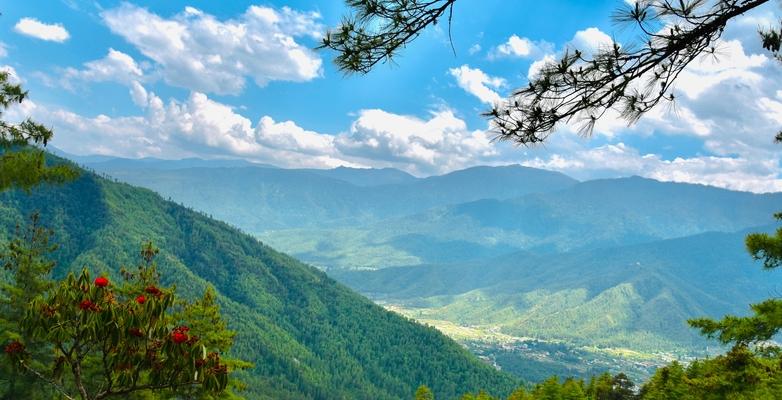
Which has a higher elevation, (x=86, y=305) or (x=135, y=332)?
(x=86, y=305)

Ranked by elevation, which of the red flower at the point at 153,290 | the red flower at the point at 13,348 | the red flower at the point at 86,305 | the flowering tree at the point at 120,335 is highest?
the red flower at the point at 153,290

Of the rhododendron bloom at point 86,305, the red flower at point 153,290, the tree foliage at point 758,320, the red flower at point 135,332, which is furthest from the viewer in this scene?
the tree foliage at point 758,320

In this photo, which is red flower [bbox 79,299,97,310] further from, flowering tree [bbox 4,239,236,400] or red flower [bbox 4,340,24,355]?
red flower [bbox 4,340,24,355]

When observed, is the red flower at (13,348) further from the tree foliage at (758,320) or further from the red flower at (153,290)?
the tree foliage at (758,320)

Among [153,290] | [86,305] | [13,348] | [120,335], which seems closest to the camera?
[86,305]

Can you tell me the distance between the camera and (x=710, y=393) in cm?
1596

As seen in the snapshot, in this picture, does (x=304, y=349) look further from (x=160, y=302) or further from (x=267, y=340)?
(x=160, y=302)

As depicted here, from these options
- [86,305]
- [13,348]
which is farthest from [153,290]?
[13,348]

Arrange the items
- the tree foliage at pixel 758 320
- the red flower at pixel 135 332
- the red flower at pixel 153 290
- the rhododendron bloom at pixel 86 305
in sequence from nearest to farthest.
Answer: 1. the rhododendron bloom at pixel 86 305
2. the red flower at pixel 135 332
3. the red flower at pixel 153 290
4. the tree foliage at pixel 758 320

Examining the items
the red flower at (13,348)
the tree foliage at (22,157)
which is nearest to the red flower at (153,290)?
the red flower at (13,348)

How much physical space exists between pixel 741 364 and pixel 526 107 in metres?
13.7

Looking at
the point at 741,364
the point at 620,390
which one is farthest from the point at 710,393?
the point at 620,390

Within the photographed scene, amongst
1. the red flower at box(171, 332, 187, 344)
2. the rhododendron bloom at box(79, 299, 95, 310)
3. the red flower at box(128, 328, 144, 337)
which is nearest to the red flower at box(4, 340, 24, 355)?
the rhododendron bloom at box(79, 299, 95, 310)

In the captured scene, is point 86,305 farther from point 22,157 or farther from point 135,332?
point 22,157
